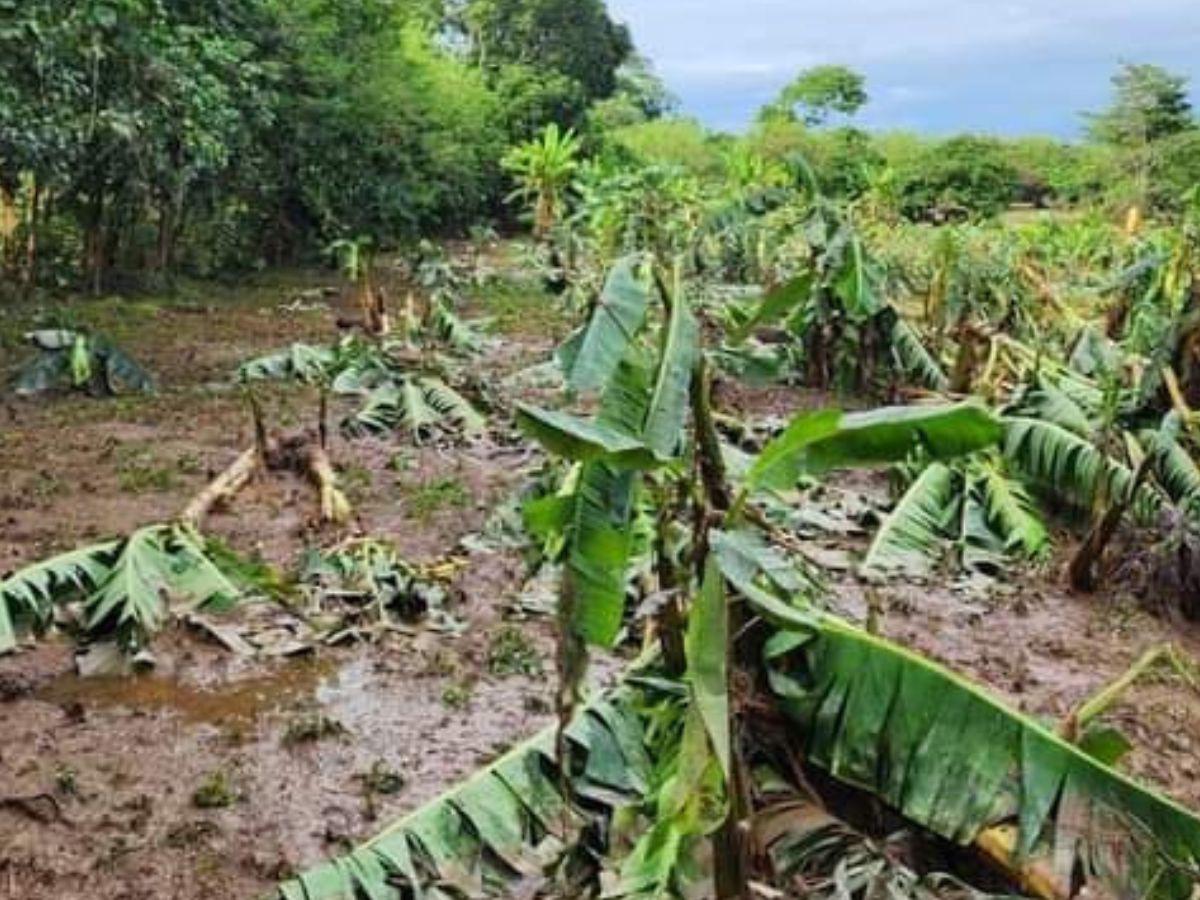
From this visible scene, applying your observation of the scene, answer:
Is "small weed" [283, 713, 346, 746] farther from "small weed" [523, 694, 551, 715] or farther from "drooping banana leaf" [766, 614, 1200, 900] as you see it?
"drooping banana leaf" [766, 614, 1200, 900]

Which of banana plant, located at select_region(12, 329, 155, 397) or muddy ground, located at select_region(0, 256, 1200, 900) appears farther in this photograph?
banana plant, located at select_region(12, 329, 155, 397)

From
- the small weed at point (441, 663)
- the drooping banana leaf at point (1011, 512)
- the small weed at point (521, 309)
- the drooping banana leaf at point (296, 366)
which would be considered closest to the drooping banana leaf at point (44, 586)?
the small weed at point (441, 663)

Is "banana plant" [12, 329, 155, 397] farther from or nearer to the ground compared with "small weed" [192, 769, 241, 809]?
farther from the ground

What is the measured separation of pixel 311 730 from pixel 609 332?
224cm

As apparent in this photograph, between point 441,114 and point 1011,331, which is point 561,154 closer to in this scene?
point 441,114

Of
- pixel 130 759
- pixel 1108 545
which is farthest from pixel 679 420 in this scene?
pixel 1108 545

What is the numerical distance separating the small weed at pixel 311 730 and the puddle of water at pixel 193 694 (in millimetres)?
209

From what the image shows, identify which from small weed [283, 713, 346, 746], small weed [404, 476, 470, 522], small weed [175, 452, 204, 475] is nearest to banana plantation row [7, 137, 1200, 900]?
small weed [283, 713, 346, 746]

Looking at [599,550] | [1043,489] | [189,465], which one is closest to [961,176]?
[1043,489]

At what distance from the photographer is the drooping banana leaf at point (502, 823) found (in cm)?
362

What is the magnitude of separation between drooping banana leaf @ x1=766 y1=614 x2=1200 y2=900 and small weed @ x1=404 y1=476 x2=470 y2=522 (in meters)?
4.79

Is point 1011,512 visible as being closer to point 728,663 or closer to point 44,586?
A: point 728,663

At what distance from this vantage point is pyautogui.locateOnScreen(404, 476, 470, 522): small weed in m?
8.28

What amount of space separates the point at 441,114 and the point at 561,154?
2403mm
